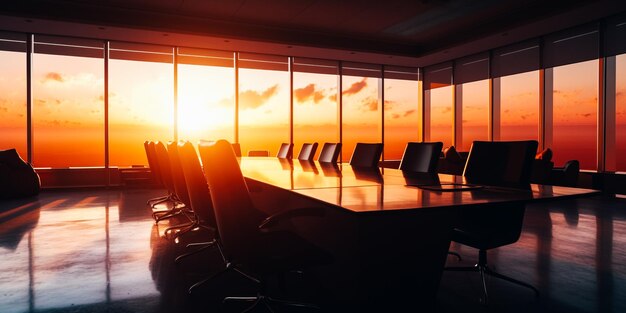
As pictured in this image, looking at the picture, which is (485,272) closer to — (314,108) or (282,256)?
(282,256)

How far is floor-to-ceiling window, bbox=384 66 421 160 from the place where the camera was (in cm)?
1133

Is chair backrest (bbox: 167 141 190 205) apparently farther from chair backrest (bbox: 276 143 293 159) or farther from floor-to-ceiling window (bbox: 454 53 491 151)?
floor-to-ceiling window (bbox: 454 53 491 151)

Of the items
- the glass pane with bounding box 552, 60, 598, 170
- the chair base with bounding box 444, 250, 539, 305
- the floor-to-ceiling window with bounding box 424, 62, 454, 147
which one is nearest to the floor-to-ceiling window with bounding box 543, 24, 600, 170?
the glass pane with bounding box 552, 60, 598, 170

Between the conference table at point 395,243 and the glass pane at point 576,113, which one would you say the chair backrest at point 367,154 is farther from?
the glass pane at point 576,113

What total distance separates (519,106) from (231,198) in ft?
29.9

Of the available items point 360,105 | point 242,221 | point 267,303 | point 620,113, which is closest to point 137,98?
point 360,105

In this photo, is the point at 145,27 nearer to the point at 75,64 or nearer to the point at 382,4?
the point at 75,64

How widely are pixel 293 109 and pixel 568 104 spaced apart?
620 cm

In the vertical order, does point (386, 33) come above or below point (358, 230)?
above

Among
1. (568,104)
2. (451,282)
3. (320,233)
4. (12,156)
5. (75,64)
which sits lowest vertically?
(451,282)

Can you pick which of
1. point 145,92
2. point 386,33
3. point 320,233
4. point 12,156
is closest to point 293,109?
point 386,33

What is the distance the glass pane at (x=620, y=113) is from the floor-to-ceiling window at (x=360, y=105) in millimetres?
5376

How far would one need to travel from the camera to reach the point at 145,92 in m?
9.30

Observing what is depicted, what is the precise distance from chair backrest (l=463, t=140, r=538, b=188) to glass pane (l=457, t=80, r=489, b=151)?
7.51 m
